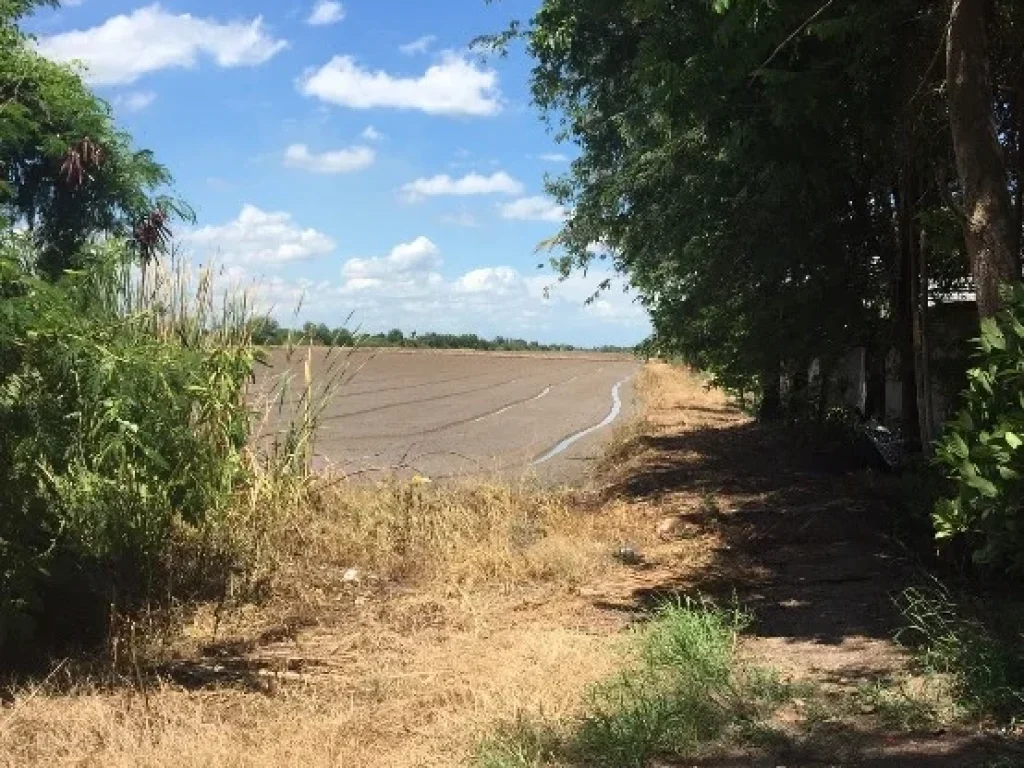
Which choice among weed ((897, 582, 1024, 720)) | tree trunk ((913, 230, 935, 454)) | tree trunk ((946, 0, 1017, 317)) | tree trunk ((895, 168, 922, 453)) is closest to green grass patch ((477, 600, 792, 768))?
weed ((897, 582, 1024, 720))

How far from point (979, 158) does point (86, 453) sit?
5.21m

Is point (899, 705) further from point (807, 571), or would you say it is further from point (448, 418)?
point (448, 418)

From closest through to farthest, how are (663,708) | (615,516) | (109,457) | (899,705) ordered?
(663,708), (899,705), (109,457), (615,516)

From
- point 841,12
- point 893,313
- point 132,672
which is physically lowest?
point 132,672

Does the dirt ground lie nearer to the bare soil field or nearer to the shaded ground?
the shaded ground

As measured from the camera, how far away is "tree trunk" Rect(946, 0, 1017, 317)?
6105 millimetres

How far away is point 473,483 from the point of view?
10703mm

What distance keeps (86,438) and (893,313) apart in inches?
326

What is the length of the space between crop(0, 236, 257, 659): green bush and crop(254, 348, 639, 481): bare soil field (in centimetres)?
Result: 235

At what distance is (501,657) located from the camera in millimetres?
6145

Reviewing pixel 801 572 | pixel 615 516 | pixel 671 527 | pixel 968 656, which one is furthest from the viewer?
pixel 615 516

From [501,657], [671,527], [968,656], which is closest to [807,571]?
[671,527]

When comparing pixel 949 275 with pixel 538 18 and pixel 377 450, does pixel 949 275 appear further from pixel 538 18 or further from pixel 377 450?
pixel 377 450

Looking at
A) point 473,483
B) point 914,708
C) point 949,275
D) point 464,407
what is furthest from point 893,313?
point 464,407
